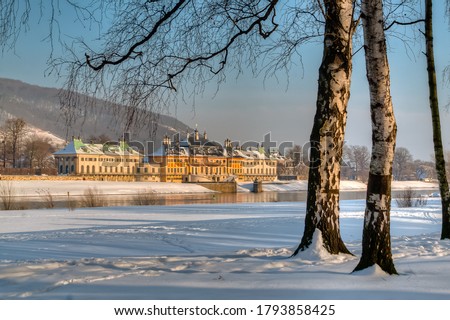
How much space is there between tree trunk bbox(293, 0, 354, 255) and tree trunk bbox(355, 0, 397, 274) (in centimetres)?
109

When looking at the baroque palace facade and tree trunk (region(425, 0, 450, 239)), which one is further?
the baroque palace facade

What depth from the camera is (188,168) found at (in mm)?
105812

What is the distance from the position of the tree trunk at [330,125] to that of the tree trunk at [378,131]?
1092 mm

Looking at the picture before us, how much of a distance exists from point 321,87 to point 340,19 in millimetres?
1032

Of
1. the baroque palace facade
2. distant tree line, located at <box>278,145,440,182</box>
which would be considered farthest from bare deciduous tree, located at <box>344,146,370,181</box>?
the baroque palace facade

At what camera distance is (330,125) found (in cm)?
729

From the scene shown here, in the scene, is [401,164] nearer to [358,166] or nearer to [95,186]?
[358,166]

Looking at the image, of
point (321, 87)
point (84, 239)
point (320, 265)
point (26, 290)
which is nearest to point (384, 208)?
point (320, 265)

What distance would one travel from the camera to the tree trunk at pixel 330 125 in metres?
7.18

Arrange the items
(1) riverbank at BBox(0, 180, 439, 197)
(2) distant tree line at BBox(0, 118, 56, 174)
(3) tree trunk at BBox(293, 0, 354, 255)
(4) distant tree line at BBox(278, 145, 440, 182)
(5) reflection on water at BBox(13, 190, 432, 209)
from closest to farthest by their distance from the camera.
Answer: (3) tree trunk at BBox(293, 0, 354, 255)
(5) reflection on water at BBox(13, 190, 432, 209)
(1) riverbank at BBox(0, 180, 439, 197)
(2) distant tree line at BBox(0, 118, 56, 174)
(4) distant tree line at BBox(278, 145, 440, 182)

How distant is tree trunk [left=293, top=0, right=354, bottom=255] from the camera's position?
7184 millimetres

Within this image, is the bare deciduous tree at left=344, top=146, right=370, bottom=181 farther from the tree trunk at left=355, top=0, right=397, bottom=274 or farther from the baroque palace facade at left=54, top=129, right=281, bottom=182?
the tree trunk at left=355, top=0, right=397, bottom=274

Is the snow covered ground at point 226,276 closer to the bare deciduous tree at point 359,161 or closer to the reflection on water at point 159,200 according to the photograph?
the reflection on water at point 159,200
